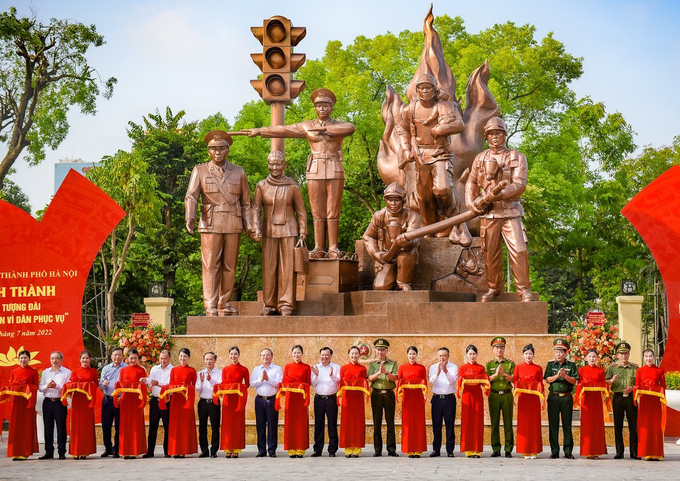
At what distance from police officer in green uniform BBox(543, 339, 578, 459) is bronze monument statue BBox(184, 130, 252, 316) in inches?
177

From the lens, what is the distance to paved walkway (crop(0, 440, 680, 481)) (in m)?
8.91

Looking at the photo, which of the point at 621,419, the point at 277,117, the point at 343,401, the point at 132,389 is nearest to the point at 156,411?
the point at 132,389

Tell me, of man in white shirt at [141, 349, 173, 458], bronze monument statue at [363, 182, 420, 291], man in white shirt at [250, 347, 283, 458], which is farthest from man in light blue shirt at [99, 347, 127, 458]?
bronze monument statue at [363, 182, 420, 291]

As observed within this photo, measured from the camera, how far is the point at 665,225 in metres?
13.0

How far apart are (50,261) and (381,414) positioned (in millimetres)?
5406

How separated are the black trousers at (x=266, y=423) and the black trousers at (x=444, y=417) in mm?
1723

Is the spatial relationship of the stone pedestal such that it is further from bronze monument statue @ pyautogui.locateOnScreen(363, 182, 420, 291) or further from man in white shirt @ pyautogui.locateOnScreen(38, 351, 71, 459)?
man in white shirt @ pyautogui.locateOnScreen(38, 351, 71, 459)

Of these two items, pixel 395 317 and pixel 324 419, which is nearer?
pixel 324 419

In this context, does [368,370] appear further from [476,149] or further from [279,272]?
[476,149]

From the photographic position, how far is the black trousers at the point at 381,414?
35.4 ft

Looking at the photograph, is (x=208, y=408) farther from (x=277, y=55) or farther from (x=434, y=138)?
(x=277, y=55)

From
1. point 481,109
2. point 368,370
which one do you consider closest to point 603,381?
point 368,370

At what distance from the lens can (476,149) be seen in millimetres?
15086

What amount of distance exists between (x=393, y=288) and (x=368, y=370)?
2485mm
